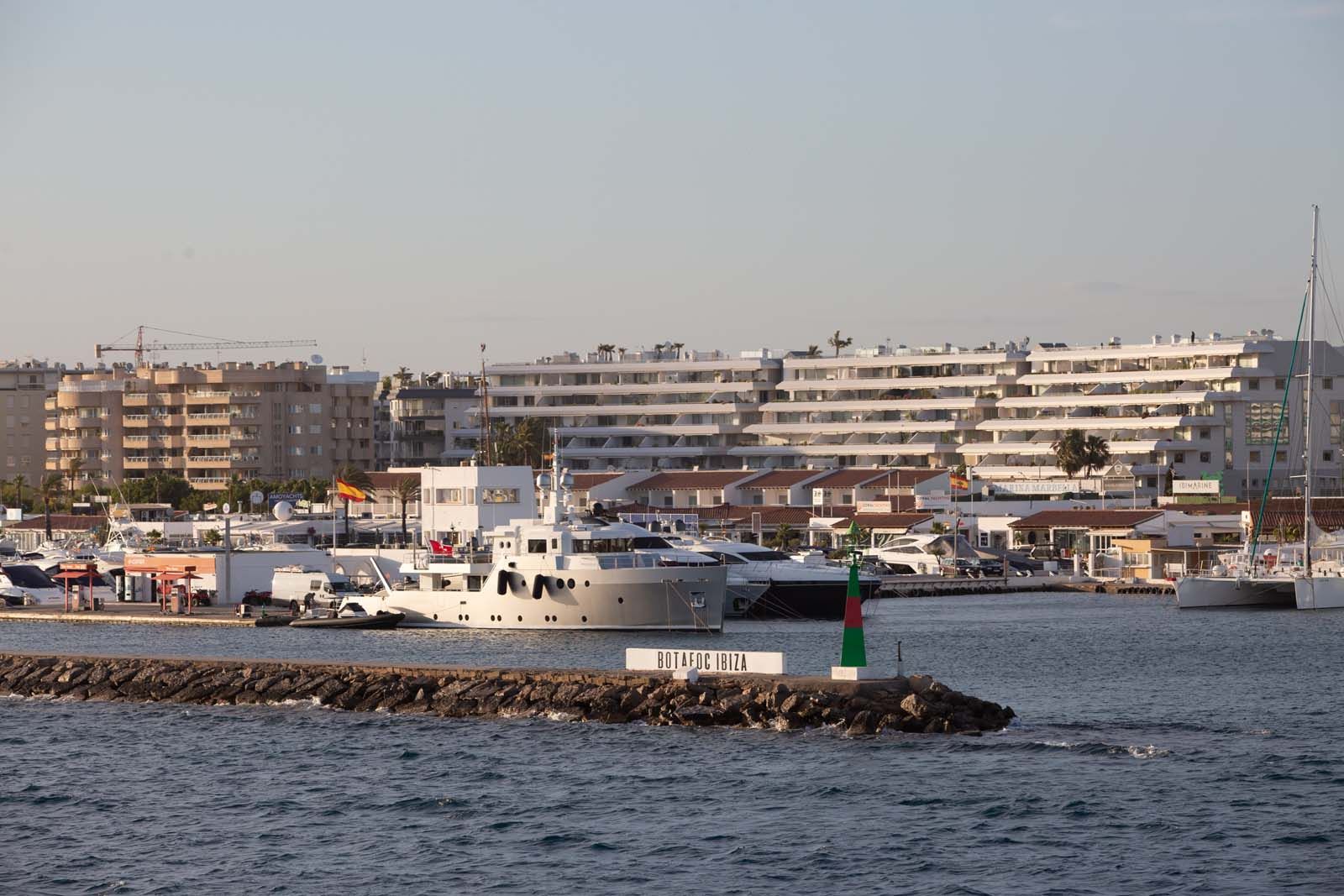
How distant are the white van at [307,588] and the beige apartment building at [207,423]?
312 feet

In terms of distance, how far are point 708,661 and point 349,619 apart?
32.9 meters

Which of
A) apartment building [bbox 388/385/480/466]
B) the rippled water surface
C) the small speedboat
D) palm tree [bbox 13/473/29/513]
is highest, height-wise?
apartment building [bbox 388/385/480/466]

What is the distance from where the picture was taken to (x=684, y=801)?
3397cm

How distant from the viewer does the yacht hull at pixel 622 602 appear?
222 feet

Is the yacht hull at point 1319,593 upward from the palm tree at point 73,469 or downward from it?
downward

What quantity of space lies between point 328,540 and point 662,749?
292 feet

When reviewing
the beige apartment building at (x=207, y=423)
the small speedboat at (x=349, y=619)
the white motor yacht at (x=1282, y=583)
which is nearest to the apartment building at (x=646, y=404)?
the beige apartment building at (x=207, y=423)

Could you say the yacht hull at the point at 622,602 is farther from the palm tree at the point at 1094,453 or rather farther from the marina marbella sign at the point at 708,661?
the palm tree at the point at 1094,453

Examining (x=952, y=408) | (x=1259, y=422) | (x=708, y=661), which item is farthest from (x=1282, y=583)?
(x=952, y=408)

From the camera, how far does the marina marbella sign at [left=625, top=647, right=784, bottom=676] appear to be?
140ft

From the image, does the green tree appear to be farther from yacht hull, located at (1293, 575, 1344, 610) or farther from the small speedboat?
the small speedboat

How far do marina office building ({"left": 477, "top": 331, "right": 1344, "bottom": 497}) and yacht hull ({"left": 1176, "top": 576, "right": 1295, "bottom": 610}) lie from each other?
2295 inches

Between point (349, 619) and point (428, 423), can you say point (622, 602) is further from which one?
point (428, 423)

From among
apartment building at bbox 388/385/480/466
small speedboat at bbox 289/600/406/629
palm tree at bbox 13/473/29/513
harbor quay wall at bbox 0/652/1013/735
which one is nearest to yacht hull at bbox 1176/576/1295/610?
small speedboat at bbox 289/600/406/629
